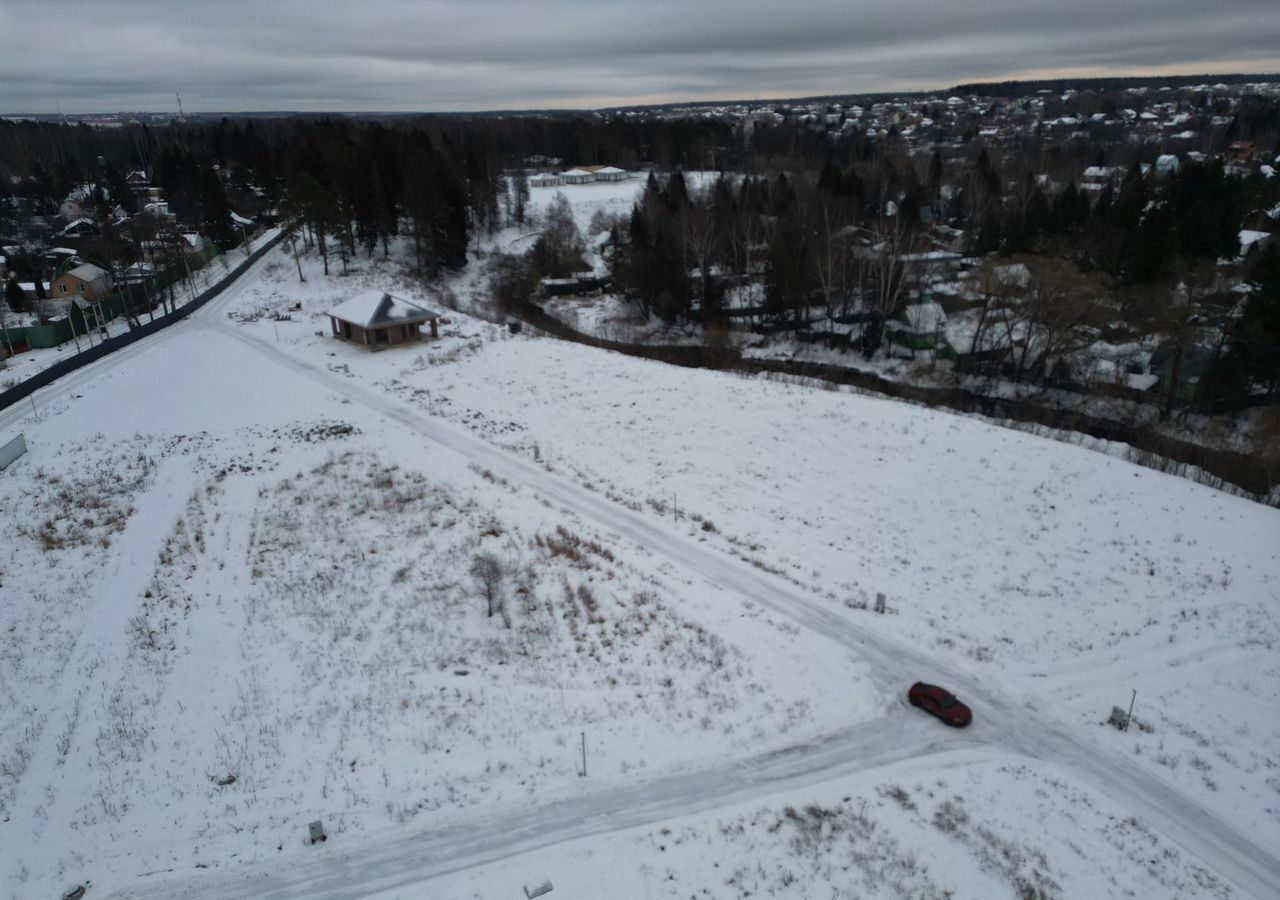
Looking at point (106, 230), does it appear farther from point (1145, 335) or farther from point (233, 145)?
point (1145, 335)

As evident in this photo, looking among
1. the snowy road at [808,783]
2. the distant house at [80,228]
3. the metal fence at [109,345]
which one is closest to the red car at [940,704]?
the snowy road at [808,783]

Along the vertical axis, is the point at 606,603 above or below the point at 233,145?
below

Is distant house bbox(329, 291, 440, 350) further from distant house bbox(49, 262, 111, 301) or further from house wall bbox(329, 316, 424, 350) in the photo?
distant house bbox(49, 262, 111, 301)

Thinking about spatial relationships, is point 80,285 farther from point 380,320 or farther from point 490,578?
point 490,578

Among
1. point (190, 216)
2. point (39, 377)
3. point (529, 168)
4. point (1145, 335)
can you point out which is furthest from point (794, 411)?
point (529, 168)

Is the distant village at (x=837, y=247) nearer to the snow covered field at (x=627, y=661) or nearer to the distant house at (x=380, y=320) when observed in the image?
the distant house at (x=380, y=320)

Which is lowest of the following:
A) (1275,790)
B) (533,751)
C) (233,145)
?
(1275,790)

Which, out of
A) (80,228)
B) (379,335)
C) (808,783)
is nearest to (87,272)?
(80,228)
